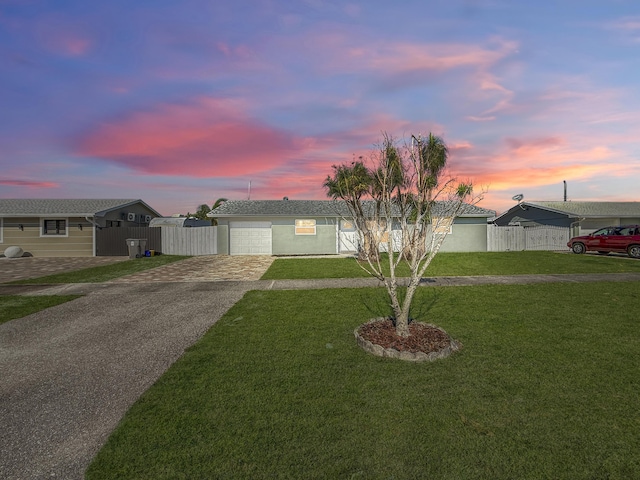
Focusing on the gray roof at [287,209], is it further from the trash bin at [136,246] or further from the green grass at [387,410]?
the green grass at [387,410]

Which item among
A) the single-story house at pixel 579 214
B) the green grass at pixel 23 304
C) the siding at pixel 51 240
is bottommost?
the green grass at pixel 23 304

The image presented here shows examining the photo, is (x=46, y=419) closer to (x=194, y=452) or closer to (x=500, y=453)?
Result: (x=194, y=452)

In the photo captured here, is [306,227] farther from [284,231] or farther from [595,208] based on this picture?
[595,208]

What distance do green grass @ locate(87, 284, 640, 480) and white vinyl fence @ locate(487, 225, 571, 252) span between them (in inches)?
762

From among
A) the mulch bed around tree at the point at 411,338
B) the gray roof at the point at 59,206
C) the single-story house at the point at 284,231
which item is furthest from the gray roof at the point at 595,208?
the gray roof at the point at 59,206

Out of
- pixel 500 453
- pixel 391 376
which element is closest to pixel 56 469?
pixel 391 376

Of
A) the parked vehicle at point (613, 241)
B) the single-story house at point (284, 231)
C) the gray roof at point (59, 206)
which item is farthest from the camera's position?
the single-story house at point (284, 231)

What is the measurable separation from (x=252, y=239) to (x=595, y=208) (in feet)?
95.0

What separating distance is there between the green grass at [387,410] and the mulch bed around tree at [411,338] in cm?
28

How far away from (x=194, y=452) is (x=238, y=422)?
0.49 metres

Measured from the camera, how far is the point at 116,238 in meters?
22.1

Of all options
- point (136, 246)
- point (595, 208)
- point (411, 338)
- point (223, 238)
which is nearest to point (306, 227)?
point (223, 238)

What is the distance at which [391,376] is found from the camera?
4.05 metres

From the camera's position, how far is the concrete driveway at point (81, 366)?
2859 mm
